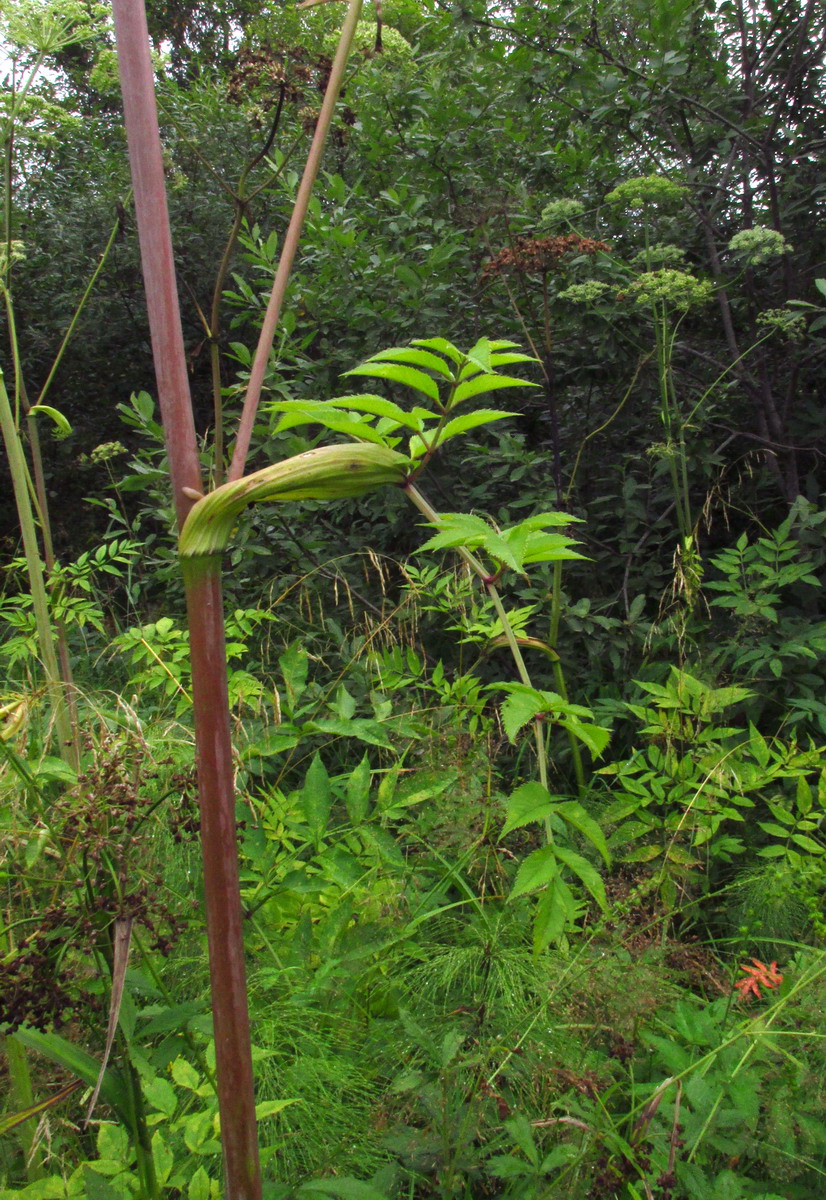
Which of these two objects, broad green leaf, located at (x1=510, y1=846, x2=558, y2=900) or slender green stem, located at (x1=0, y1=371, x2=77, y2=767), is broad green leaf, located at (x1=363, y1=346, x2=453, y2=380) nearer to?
broad green leaf, located at (x1=510, y1=846, x2=558, y2=900)

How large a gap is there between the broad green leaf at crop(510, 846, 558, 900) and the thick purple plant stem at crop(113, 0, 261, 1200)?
252 mm

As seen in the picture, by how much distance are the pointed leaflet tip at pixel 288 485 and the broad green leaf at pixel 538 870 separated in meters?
0.35

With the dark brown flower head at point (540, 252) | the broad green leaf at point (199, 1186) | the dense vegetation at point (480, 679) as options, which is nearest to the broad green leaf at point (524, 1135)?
the dense vegetation at point (480, 679)

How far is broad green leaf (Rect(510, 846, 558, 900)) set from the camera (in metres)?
0.71

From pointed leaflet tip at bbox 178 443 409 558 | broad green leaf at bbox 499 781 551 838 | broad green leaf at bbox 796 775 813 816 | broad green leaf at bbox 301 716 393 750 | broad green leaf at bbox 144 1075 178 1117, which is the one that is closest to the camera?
pointed leaflet tip at bbox 178 443 409 558

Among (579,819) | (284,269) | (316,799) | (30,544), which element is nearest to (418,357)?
(284,269)

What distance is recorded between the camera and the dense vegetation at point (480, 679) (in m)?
1.04

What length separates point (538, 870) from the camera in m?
0.74

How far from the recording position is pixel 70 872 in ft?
3.70

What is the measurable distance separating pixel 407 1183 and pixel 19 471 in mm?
1269

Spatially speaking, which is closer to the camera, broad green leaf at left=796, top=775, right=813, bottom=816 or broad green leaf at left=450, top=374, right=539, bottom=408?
broad green leaf at left=450, top=374, right=539, bottom=408

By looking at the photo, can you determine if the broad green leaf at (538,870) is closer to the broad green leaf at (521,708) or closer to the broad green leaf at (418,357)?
the broad green leaf at (521,708)

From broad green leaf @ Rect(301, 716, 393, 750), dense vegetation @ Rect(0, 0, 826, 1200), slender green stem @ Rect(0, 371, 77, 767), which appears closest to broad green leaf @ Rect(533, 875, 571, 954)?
dense vegetation @ Rect(0, 0, 826, 1200)

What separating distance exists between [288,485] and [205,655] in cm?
14
